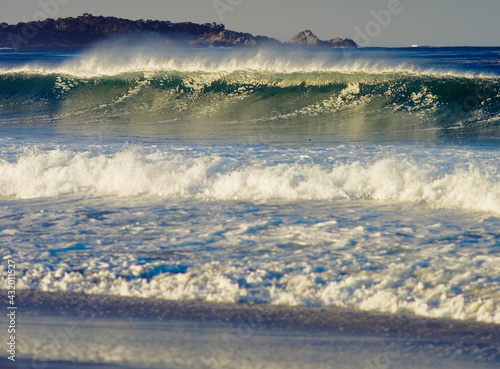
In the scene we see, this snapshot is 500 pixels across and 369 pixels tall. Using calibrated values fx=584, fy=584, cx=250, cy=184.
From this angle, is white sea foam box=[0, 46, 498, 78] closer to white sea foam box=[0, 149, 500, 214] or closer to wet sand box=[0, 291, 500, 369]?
white sea foam box=[0, 149, 500, 214]

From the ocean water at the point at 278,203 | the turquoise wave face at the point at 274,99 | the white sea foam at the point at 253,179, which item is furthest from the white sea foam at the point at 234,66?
the white sea foam at the point at 253,179

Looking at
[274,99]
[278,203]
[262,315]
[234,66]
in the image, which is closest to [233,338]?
[262,315]

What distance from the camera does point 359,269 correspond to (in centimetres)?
401

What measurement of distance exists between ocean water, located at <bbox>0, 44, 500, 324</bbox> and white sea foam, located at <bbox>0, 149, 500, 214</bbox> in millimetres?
23

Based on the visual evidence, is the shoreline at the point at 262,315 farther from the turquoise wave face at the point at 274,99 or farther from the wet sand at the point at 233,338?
the turquoise wave face at the point at 274,99

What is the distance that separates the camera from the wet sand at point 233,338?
283cm

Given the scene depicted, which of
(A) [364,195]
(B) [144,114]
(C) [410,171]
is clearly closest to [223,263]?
(A) [364,195]

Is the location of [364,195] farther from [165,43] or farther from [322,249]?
[165,43]

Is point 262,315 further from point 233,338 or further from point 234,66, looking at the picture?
point 234,66

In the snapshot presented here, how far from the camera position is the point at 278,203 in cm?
624

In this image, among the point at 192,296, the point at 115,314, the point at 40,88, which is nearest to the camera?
the point at 115,314

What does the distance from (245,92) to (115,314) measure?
43.0 feet

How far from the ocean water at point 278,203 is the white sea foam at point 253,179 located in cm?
2

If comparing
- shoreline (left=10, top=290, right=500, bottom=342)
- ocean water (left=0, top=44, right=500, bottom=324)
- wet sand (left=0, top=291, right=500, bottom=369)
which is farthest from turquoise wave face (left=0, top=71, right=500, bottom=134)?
wet sand (left=0, top=291, right=500, bottom=369)
